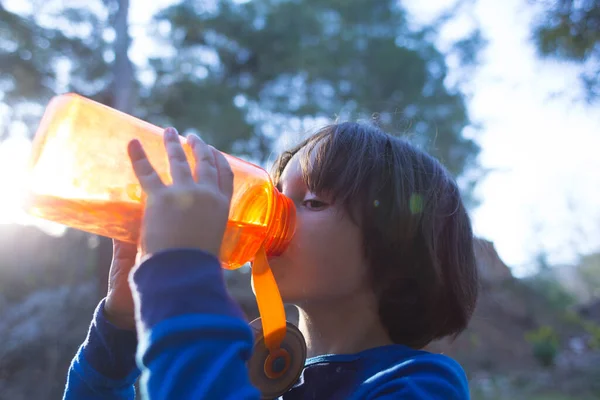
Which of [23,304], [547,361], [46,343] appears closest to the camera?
[46,343]

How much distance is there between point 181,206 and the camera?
560mm

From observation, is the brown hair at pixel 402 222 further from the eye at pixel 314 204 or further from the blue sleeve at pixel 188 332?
the blue sleeve at pixel 188 332

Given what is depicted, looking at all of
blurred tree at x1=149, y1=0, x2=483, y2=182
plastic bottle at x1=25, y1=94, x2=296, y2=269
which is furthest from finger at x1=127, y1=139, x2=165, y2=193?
blurred tree at x1=149, y1=0, x2=483, y2=182

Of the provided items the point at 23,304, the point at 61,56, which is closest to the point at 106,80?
the point at 61,56

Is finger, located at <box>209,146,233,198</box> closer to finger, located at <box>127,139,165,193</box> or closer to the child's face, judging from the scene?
finger, located at <box>127,139,165,193</box>

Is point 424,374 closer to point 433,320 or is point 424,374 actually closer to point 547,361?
point 433,320

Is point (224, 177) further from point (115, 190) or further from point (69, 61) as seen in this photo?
point (69, 61)

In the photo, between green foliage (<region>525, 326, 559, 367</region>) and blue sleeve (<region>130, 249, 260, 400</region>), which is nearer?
blue sleeve (<region>130, 249, 260, 400</region>)

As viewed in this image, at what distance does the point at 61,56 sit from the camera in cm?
396

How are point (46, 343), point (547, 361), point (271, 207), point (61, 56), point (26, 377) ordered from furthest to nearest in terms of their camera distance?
point (547, 361) < point (46, 343) < point (26, 377) < point (61, 56) < point (271, 207)

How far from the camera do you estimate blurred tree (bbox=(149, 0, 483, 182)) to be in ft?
17.5

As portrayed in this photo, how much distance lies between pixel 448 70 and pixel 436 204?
775 centimetres

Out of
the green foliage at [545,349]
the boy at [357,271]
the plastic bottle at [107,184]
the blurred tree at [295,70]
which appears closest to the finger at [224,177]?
the boy at [357,271]

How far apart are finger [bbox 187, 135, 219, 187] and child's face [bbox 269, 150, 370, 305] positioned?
10.5 inches
